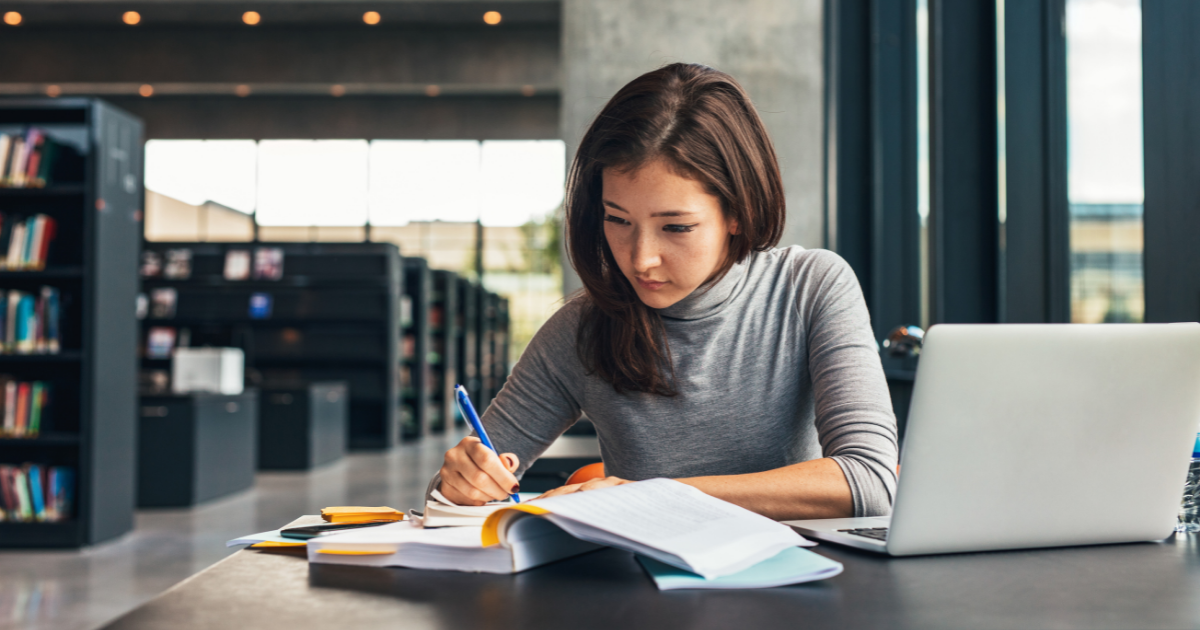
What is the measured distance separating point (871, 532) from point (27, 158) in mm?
4396

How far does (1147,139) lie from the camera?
1951 mm

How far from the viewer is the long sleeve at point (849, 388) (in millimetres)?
1060

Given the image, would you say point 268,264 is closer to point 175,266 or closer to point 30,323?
point 175,266

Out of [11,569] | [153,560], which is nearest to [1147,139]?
[153,560]

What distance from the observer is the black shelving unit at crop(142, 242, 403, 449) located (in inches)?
334

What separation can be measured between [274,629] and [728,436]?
809mm

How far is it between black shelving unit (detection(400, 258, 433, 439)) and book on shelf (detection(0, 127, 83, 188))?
527 cm

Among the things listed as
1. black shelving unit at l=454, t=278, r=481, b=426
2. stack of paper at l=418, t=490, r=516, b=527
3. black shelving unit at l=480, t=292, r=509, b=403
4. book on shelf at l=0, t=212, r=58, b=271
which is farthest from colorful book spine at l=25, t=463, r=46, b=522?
black shelving unit at l=480, t=292, r=509, b=403

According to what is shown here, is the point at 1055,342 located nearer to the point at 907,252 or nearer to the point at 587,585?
the point at 587,585

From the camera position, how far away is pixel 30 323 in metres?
4.11

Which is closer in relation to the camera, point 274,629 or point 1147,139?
point 274,629

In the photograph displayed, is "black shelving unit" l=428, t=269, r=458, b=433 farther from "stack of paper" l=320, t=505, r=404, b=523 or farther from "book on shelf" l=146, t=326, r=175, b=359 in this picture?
"stack of paper" l=320, t=505, r=404, b=523

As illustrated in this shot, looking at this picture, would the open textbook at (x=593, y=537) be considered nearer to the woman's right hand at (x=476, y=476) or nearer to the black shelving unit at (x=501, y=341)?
the woman's right hand at (x=476, y=476)

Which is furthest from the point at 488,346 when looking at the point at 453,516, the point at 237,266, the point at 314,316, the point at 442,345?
the point at 453,516
